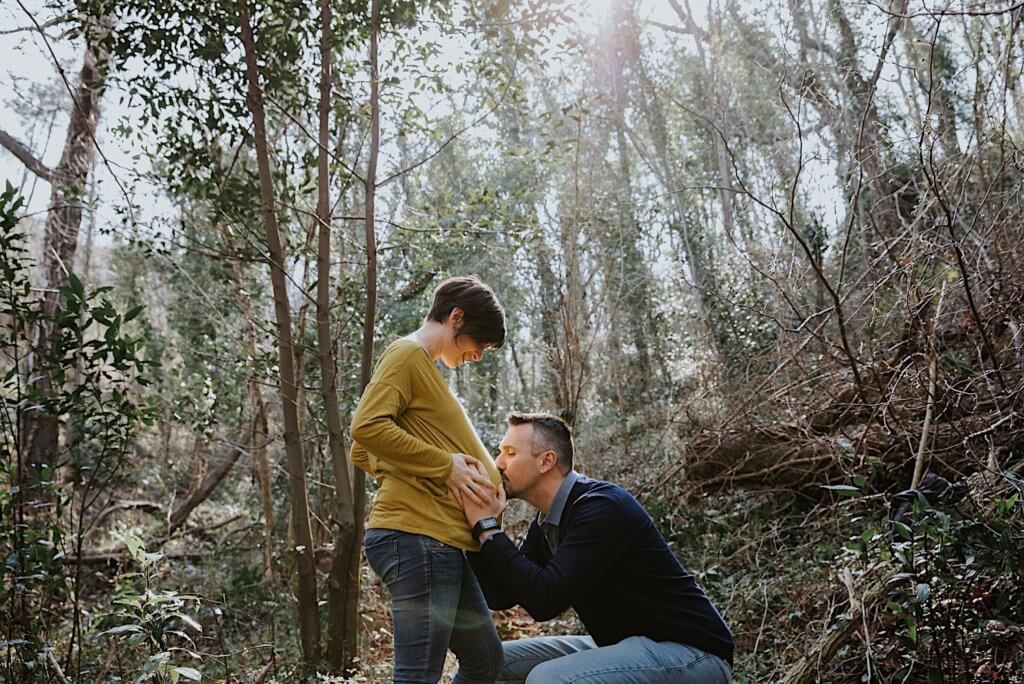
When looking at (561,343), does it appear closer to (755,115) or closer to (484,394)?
(484,394)

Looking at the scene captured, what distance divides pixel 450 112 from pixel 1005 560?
19.1 feet

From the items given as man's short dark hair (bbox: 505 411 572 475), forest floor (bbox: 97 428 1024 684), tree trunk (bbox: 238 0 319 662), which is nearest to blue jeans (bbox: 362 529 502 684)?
A: man's short dark hair (bbox: 505 411 572 475)

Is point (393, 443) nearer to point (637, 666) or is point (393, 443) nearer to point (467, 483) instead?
point (467, 483)

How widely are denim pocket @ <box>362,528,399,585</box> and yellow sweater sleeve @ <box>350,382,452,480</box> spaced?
0.22 meters

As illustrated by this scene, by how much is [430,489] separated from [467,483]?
0.43ft

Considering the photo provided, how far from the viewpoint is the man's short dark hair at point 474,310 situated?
8.68 ft

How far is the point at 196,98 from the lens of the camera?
195 inches

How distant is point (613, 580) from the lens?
7.90ft

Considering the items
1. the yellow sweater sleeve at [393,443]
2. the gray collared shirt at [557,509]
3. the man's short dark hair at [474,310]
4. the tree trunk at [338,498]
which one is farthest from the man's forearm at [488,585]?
the tree trunk at [338,498]

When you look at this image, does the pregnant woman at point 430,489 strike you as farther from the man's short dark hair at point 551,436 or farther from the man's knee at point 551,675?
the man's knee at point 551,675

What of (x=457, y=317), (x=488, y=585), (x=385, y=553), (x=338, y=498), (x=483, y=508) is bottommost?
(x=488, y=585)

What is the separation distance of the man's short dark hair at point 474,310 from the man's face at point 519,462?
0.33 m

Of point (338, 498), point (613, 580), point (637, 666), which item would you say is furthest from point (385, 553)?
point (338, 498)

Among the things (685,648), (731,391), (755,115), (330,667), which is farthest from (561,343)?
(755,115)
